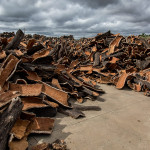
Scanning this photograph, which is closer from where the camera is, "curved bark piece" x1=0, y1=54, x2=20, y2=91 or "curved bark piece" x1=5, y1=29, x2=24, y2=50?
"curved bark piece" x1=0, y1=54, x2=20, y2=91

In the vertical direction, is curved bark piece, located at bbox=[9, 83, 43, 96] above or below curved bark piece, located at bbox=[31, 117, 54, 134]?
above

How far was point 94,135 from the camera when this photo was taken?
7.25 feet

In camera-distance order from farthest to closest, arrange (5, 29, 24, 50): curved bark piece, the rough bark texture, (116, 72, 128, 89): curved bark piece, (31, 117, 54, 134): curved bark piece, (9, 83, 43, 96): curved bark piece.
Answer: (116, 72, 128, 89): curved bark piece < (5, 29, 24, 50): curved bark piece < (9, 83, 43, 96): curved bark piece < (31, 117, 54, 134): curved bark piece < the rough bark texture

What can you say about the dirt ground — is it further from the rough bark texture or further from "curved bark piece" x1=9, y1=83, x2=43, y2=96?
"curved bark piece" x1=9, y1=83, x2=43, y2=96

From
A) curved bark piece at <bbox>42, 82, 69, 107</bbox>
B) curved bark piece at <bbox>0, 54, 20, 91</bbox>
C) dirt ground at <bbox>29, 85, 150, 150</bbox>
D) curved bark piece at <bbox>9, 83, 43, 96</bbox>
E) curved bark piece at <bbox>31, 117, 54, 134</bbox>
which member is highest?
curved bark piece at <bbox>0, 54, 20, 91</bbox>

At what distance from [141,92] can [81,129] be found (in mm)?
2536

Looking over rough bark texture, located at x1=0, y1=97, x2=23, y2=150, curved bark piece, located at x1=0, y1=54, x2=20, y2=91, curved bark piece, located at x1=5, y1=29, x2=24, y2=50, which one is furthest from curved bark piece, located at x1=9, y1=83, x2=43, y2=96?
curved bark piece, located at x1=5, y1=29, x2=24, y2=50

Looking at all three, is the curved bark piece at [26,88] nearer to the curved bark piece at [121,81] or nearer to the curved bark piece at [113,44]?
the curved bark piece at [121,81]

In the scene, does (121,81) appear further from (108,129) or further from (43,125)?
(43,125)

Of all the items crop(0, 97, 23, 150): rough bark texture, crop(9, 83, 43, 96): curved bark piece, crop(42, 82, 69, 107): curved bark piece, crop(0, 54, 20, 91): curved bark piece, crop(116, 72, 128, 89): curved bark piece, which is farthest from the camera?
crop(116, 72, 128, 89): curved bark piece

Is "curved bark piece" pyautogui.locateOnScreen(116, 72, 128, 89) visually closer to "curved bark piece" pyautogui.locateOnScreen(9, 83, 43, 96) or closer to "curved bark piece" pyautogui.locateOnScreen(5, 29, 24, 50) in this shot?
"curved bark piece" pyautogui.locateOnScreen(9, 83, 43, 96)

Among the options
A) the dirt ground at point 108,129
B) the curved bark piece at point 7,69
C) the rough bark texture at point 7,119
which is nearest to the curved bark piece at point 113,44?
the dirt ground at point 108,129

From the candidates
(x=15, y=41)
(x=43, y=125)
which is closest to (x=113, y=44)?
(x=15, y=41)

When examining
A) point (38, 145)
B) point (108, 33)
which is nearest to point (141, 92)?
point (38, 145)
